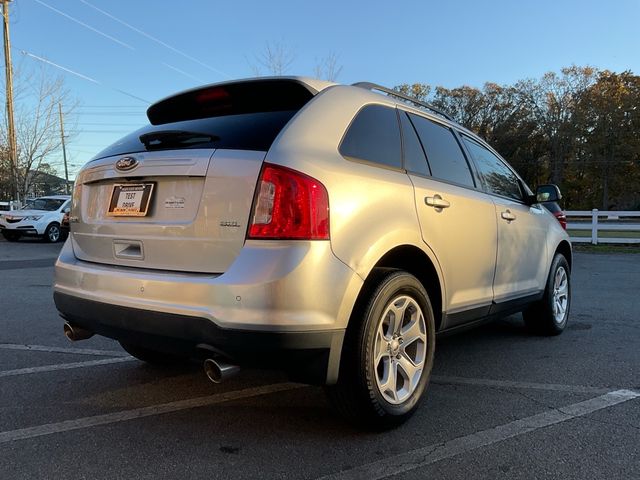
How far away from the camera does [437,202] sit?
334cm

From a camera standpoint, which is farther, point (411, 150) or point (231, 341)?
point (411, 150)

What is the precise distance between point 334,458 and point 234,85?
2.10 m

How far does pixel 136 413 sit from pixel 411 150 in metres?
2.30

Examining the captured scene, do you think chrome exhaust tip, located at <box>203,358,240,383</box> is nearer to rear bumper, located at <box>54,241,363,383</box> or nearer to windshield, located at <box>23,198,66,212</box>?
rear bumper, located at <box>54,241,363,383</box>

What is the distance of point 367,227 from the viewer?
2746 mm

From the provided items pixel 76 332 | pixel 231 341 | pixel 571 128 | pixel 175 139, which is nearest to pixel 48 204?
pixel 76 332

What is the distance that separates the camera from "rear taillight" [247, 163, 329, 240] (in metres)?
2.48

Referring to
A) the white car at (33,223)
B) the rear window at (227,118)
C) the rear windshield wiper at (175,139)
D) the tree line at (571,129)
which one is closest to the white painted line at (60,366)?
the rear window at (227,118)

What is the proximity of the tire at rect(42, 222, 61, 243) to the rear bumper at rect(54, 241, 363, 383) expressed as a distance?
55.3 ft

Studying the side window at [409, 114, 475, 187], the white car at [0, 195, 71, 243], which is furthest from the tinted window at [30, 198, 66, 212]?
the side window at [409, 114, 475, 187]

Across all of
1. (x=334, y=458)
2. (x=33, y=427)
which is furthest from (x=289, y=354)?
(x=33, y=427)

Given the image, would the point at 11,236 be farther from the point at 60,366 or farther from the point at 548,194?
the point at 548,194

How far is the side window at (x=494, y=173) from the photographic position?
4.26 meters

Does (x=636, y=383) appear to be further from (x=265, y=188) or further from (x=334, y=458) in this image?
(x=265, y=188)
